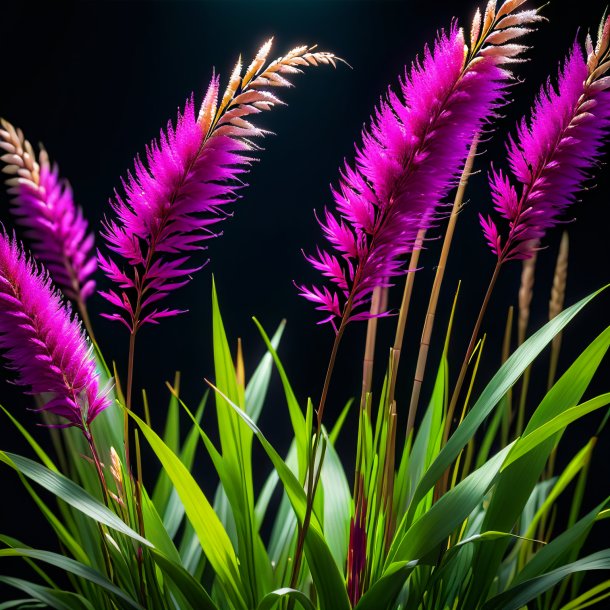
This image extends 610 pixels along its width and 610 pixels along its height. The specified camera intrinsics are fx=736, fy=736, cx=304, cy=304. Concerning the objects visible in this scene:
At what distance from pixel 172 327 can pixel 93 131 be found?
14.9 inches

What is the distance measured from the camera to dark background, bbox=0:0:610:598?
1.28m

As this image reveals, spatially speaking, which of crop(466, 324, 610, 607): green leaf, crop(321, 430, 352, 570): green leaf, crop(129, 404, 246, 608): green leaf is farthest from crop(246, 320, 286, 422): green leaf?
crop(466, 324, 610, 607): green leaf

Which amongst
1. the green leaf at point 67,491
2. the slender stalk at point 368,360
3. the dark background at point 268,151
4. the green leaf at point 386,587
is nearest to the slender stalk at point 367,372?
the slender stalk at point 368,360

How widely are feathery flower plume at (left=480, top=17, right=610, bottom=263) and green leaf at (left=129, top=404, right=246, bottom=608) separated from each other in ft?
1.20

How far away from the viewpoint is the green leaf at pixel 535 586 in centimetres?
65

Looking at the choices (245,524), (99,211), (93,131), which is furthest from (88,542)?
(93,131)

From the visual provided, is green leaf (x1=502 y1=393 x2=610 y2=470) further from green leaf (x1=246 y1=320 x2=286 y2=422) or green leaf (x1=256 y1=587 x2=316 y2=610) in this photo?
green leaf (x1=246 y1=320 x2=286 y2=422)

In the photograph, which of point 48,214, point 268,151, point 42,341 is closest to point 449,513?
point 42,341

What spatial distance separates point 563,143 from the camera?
625 millimetres

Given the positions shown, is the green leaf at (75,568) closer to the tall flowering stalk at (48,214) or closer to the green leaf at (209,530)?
the green leaf at (209,530)

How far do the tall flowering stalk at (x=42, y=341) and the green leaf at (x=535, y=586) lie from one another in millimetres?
404

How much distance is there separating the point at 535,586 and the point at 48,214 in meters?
0.60

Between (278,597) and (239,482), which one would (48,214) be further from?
(278,597)

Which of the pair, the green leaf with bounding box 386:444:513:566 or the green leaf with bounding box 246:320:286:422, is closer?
the green leaf with bounding box 386:444:513:566
